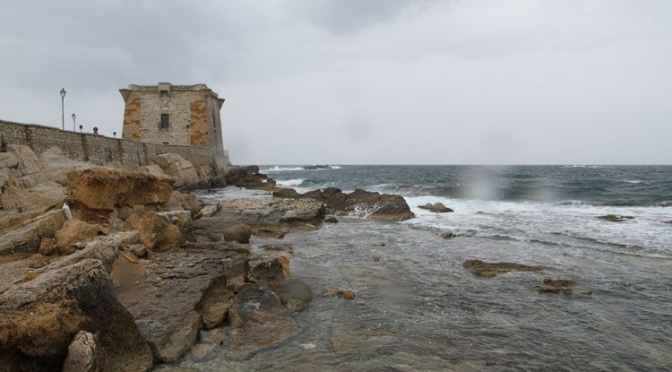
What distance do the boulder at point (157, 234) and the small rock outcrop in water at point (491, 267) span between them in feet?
20.9

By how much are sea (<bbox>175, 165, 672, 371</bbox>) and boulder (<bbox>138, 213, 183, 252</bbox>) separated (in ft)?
8.74

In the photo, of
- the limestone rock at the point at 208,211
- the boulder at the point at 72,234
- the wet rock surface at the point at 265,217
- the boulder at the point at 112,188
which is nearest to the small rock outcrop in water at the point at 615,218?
the wet rock surface at the point at 265,217

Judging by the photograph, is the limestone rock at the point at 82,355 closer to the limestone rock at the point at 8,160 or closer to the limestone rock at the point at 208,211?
the limestone rock at the point at 8,160

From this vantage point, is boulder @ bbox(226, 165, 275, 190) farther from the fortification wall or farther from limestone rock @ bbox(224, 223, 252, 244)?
limestone rock @ bbox(224, 223, 252, 244)

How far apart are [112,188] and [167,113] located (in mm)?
20729

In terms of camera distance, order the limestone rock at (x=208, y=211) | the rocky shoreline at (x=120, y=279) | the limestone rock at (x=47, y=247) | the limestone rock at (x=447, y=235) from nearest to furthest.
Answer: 1. the rocky shoreline at (x=120, y=279)
2. the limestone rock at (x=47, y=247)
3. the limestone rock at (x=447, y=235)
4. the limestone rock at (x=208, y=211)

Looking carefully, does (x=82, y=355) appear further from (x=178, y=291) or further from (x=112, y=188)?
(x=112, y=188)

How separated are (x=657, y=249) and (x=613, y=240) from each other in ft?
4.41

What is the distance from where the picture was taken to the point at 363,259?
32.9 ft

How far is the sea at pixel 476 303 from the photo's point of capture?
16.5 ft

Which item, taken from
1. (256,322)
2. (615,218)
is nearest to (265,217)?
(256,322)

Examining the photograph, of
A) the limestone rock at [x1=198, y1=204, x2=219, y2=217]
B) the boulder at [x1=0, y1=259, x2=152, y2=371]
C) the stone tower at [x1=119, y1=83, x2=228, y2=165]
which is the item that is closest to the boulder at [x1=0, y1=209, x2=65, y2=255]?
the boulder at [x1=0, y1=259, x2=152, y2=371]

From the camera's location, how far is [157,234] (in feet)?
27.6

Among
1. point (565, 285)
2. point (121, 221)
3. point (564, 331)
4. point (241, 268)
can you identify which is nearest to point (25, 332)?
point (241, 268)
